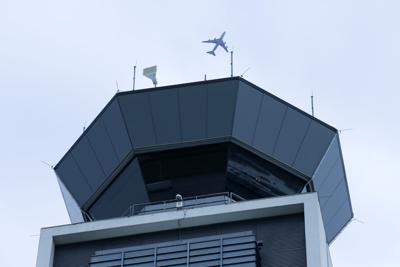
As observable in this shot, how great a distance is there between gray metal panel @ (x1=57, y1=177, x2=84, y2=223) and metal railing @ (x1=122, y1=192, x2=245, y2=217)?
3507 millimetres

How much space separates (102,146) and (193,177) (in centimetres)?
386

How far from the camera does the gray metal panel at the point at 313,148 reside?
46000 millimetres

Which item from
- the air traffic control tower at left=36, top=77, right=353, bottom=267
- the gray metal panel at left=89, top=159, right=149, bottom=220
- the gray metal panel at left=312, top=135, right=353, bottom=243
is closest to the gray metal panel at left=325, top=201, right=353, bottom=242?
the gray metal panel at left=312, top=135, right=353, bottom=243

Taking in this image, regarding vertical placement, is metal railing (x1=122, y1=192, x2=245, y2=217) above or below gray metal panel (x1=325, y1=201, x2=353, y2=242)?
below

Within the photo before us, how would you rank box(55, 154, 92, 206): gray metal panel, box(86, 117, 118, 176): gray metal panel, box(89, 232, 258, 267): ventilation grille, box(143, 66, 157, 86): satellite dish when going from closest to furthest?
1. box(89, 232, 258, 267): ventilation grille
2. box(86, 117, 118, 176): gray metal panel
3. box(55, 154, 92, 206): gray metal panel
4. box(143, 66, 157, 86): satellite dish

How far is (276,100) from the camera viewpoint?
4597 centimetres

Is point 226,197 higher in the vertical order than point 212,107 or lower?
lower

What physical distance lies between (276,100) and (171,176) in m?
4.58

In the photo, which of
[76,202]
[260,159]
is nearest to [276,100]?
[260,159]

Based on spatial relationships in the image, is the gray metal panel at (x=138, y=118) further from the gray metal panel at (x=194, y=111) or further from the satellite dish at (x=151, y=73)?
the satellite dish at (x=151, y=73)

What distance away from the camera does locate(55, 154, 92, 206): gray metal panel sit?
4853 centimetres

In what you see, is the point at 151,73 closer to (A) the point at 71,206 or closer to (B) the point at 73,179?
(B) the point at 73,179

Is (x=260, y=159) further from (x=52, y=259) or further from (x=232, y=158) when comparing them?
(x=52, y=259)

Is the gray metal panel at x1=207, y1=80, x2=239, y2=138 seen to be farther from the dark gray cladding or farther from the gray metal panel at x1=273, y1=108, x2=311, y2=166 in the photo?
the gray metal panel at x1=273, y1=108, x2=311, y2=166
